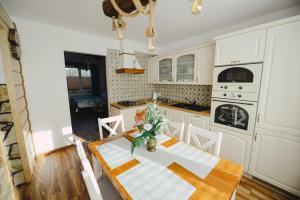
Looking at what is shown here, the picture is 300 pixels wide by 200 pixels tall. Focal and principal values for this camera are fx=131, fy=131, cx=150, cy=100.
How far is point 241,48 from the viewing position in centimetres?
169

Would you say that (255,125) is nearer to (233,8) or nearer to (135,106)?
(233,8)

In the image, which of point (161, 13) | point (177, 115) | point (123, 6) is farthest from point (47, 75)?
point (177, 115)

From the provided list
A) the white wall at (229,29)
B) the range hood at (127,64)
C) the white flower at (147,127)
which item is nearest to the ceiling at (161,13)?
the white wall at (229,29)

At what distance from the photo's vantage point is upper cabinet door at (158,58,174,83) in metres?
3.05

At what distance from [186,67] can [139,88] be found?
143cm

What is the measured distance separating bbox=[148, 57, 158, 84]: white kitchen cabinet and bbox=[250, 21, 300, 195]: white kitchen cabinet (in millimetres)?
2234

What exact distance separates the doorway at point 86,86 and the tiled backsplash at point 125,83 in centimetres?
179

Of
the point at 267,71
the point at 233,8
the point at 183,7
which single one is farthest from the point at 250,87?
the point at 183,7

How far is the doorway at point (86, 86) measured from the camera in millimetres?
4953

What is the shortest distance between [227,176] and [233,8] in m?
2.03

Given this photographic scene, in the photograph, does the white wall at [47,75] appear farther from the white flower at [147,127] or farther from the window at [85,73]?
the window at [85,73]

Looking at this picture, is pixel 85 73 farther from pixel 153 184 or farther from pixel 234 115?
pixel 153 184

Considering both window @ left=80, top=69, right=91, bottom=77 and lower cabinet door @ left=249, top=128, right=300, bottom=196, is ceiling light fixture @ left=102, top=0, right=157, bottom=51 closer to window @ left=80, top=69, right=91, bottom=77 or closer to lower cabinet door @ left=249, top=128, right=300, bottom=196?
lower cabinet door @ left=249, top=128, right=300, bottom=196

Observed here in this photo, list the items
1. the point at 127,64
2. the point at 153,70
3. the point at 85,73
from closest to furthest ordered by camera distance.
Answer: the point at 127,64
the point at 153,70
the point at 85,73
